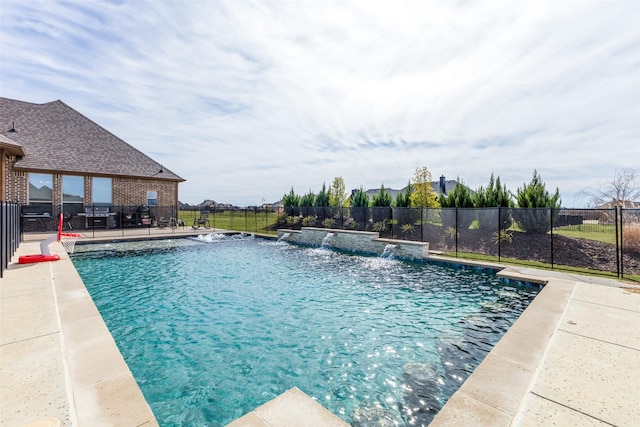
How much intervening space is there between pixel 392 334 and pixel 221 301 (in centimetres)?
319

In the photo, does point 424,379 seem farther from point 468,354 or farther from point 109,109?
point 109,109

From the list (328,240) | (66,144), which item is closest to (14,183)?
(66,144)

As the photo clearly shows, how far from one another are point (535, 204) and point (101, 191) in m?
21.1

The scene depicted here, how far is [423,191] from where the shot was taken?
44.9 feet

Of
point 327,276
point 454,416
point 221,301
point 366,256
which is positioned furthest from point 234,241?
point 454,416

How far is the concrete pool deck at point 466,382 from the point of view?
192 cm

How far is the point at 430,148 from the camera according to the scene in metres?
15.7

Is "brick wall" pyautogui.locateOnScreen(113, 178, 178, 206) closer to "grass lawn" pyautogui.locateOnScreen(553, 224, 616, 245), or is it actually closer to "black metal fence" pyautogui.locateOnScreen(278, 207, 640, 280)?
"black metal fence" pyautogui.locateOnScreen(278, 207, 640, 280)

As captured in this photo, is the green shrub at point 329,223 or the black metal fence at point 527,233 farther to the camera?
the green shrub at point 329,223

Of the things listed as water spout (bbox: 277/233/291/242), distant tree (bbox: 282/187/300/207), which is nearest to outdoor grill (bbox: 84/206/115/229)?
water spout (bbox: 277/233/291/242)

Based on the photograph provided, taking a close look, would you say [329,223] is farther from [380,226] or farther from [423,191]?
[423,191]

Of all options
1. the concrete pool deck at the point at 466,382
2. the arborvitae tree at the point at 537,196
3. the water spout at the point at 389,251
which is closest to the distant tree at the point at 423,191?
the arborvitae tree at the point at 537,196

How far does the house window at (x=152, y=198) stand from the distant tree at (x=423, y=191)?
1554cm

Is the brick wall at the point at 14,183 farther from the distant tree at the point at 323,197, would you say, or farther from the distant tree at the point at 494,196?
the distant tree at the point at 494,196
